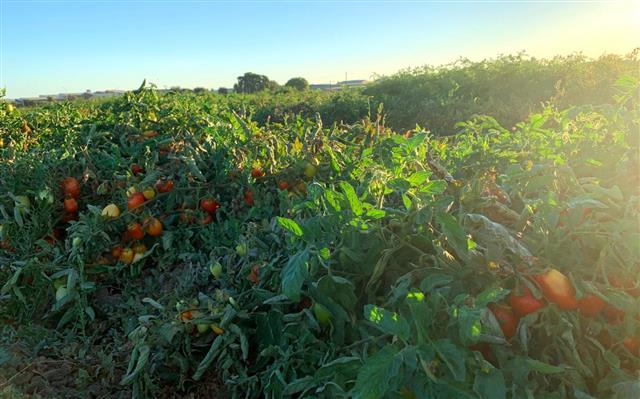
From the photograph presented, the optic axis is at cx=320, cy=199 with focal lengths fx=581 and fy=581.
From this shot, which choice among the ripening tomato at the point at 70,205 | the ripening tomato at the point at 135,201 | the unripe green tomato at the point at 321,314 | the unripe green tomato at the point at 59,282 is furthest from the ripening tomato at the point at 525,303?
the ripening tomato at the point at 70,205

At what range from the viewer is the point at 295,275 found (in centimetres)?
149

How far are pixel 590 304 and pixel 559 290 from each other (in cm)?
8

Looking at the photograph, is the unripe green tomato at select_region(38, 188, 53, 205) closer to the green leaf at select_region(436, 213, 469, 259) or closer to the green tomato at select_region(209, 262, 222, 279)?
the green tomato at select_region(209, 262, 222, 279)

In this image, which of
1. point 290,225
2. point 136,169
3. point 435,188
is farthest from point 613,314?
point 136,169

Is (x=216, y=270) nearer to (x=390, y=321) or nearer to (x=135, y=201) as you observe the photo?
(x=135, y=201)

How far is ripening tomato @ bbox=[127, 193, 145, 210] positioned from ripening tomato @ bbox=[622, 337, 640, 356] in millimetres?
2203

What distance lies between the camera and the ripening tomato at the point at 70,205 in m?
3.04

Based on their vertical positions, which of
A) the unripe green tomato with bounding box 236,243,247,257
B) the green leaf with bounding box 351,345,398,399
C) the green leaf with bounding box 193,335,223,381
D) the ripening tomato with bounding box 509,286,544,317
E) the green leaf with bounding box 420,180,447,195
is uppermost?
the green leaf with bounding box 420,180,447,195

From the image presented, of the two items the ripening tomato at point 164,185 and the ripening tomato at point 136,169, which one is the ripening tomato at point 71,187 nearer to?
the ripening tomato at point 136,169

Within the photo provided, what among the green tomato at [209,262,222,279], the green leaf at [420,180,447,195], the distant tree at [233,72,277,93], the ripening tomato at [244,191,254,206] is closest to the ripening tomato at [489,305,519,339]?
the green leaf at [420,180,447,195]

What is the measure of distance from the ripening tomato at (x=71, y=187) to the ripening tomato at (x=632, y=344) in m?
2.68

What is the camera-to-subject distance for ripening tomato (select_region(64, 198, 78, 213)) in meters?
3.04

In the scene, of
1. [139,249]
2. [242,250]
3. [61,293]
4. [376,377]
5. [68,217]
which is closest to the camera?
[376,377]

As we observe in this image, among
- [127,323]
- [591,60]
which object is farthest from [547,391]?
[591,60]
